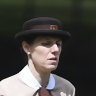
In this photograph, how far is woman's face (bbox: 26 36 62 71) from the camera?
3785mm

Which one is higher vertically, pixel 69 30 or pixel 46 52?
pixel 46 52

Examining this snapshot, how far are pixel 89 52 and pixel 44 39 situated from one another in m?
2.84

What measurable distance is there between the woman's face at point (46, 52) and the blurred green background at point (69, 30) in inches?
99.0

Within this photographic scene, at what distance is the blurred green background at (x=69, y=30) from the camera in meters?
6.35

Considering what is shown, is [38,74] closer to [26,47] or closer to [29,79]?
[29,79]


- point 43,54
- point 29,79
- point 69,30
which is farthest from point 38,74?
point 69,30

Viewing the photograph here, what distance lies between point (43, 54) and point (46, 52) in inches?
1.1

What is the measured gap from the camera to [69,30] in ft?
21.3

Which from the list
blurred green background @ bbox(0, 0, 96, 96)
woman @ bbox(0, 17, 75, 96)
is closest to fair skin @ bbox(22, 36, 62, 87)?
woman @ bbox(0, 17, 75, 96)

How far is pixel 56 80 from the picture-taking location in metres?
4.23

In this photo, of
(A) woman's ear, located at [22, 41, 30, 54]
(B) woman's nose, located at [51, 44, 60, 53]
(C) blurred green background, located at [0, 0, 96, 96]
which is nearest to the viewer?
(B) woman's nose, located at [51, 44, 60, 53]

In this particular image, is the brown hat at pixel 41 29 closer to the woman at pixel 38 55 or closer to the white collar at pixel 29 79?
the woman at pixel 38 55

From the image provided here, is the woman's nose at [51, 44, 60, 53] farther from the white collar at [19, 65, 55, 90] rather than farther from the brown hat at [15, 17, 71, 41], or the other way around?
the white collar at [19, 65, 55, 90]

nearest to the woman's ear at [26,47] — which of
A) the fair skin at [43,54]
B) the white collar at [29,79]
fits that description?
the fair skin at [43,54]
